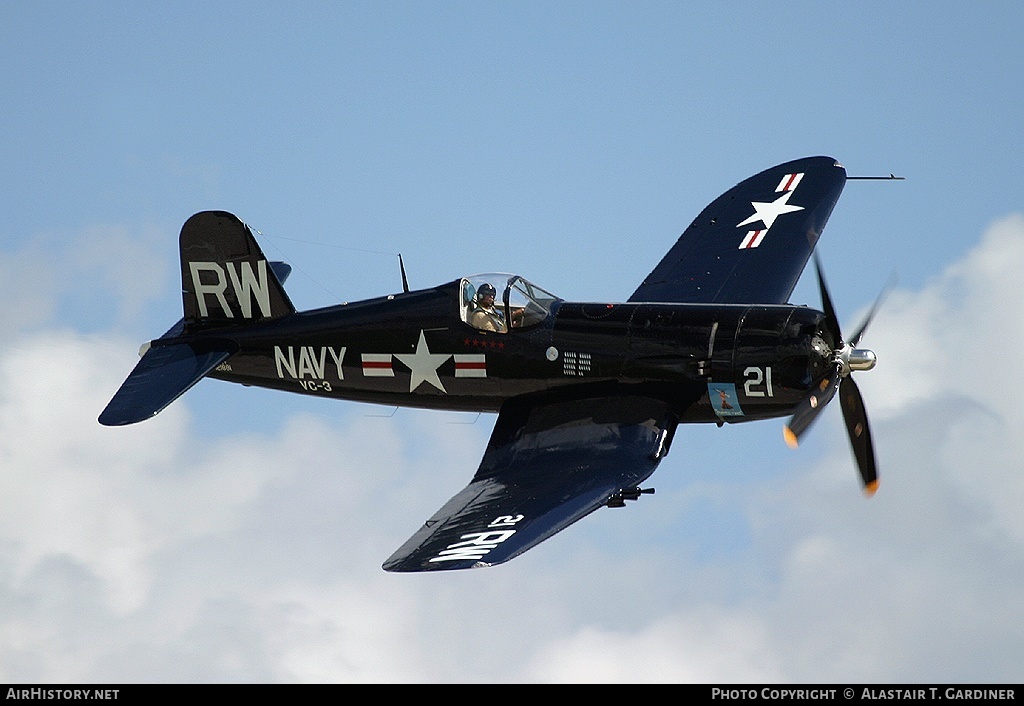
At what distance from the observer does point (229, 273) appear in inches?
814

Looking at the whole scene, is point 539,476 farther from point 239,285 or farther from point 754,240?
point 754,240

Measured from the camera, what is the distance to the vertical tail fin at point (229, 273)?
812 inches

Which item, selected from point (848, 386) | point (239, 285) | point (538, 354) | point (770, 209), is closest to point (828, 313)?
point (848, 386)

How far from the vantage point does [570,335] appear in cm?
1895

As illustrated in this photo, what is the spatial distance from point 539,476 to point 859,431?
11.8 ft

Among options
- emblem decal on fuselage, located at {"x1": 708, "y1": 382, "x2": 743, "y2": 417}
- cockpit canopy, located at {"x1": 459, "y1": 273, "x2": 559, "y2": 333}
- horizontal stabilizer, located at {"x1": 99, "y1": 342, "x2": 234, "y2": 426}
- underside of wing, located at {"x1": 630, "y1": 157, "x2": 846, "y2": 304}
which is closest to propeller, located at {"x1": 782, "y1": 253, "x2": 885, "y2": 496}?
emblem decal on fuselage, located at {"x1": 708, "y1": 382, "x2": 743, "y2": 417}

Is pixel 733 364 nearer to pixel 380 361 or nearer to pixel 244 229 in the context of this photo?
pixel 380 361

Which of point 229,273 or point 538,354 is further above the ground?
point 229,273

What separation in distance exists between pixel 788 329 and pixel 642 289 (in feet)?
12.1

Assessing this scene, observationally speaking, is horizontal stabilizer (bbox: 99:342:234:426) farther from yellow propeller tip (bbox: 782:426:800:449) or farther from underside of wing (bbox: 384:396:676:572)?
yellow propeller tip (bbox: 782:426:800:449)

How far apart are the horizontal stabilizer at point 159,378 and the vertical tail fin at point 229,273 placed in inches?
20.0

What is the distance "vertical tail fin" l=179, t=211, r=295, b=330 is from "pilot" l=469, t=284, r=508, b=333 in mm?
2723

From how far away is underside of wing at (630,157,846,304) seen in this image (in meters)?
21.1
